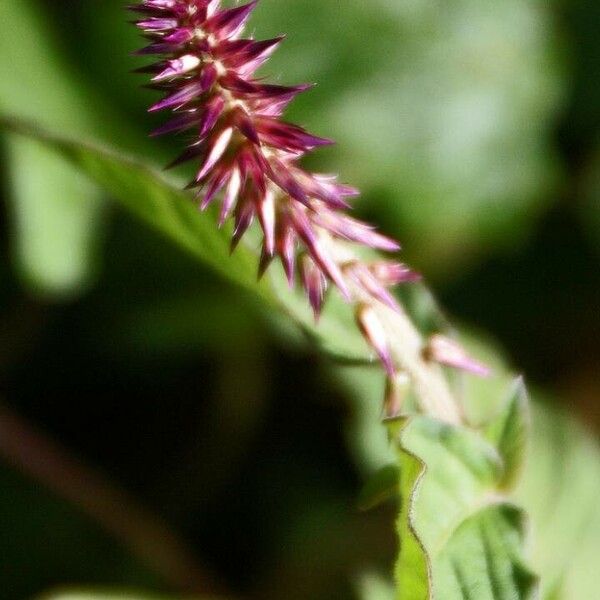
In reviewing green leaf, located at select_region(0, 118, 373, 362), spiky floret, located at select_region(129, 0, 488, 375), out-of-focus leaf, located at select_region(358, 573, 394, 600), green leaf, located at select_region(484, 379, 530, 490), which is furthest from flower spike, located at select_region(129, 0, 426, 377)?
out-of-focus leaf, located at select_region(358, 573, 394, 600)

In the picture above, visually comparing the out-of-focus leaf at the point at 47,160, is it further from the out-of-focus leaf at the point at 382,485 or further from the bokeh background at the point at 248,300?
the out-of-focus leaf at the point at 382,485

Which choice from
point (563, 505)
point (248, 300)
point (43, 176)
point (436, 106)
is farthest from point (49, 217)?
point (563, 505)

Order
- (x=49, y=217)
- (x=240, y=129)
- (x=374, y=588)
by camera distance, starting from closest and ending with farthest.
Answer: (x=240, y=129)
(x=374, y=588)
(x=49, y=217)

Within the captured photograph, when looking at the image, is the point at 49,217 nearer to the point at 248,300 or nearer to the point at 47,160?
the point at 47,160

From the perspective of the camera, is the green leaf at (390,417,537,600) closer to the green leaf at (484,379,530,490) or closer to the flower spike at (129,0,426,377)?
the green leaf at (484,379,530,490)

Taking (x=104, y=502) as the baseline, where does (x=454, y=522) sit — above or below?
above

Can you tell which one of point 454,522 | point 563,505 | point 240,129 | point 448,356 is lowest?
point 563,505
